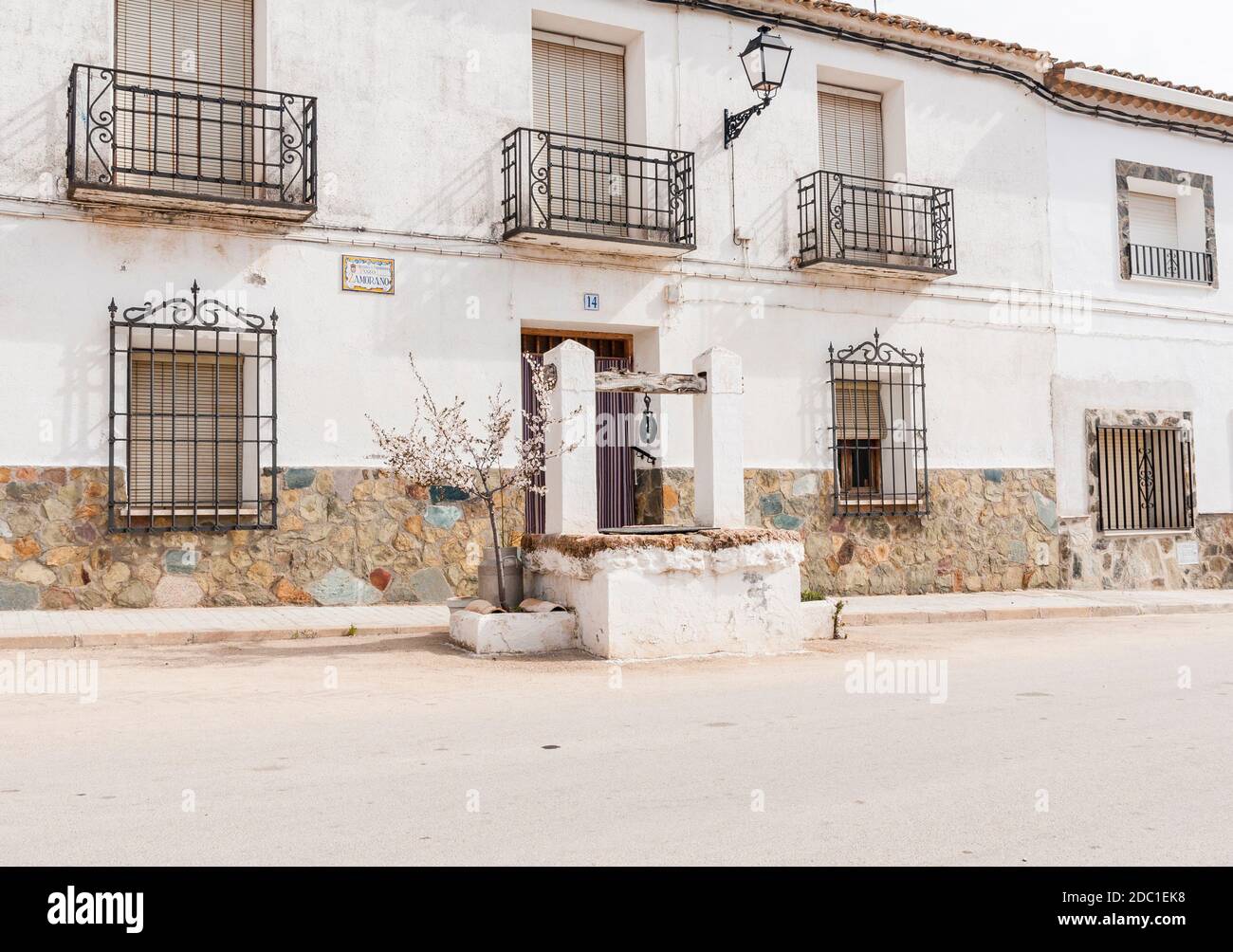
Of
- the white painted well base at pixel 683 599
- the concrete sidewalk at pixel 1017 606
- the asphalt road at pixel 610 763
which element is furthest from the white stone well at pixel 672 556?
the concrete sidewalk at pixel 1017 606

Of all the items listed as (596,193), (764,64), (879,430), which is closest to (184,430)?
(596,193)

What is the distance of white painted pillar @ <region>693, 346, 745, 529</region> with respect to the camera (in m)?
9.18

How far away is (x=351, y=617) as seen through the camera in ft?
34.1

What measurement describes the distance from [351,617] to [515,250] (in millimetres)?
4278

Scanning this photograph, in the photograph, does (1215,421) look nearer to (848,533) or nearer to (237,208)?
(848,533)

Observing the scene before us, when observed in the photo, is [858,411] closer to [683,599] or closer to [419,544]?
[419,544]

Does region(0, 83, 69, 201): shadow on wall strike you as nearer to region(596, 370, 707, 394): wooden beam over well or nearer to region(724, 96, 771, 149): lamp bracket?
region(596, 370, 707, 394): wooden beam over well

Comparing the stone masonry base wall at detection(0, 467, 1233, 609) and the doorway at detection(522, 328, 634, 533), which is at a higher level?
the doorway at detection(522, 328, 634, 533)

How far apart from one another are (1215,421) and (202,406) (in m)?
13.8

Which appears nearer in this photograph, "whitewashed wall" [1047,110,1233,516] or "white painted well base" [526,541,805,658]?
"white painted well base" [526,541,805,658]

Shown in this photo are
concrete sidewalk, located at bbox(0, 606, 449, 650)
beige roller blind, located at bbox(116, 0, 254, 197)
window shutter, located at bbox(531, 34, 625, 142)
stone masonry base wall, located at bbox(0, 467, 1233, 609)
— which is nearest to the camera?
concrete sidewalk, located at bbox(0, 606, 449, 650)

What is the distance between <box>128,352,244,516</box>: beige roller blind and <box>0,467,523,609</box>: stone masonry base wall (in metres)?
0.39

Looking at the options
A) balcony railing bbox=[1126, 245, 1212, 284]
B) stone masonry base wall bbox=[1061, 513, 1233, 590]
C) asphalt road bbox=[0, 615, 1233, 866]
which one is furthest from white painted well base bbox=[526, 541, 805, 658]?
balcony railing bbox=[1126, 245, 1212, 284]

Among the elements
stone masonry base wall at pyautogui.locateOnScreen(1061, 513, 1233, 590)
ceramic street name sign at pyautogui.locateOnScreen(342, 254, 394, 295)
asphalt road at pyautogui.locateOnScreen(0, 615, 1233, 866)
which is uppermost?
ceramic street name sign at pyautogui.locateOnScreen(342, 254, 394, 295)
